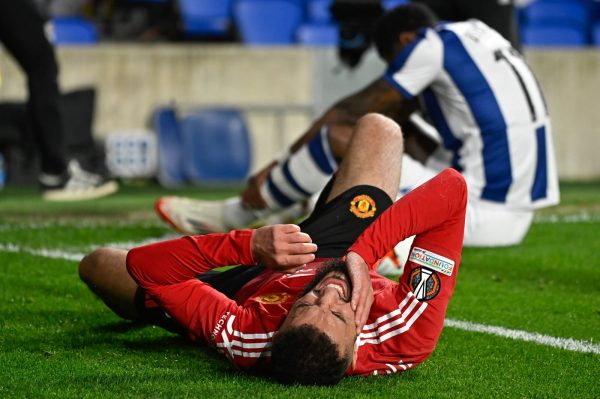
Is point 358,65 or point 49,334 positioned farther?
point 358,65

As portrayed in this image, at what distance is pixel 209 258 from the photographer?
126 inches

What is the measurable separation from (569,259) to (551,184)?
18.9 inches

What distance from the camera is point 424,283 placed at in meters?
3.15

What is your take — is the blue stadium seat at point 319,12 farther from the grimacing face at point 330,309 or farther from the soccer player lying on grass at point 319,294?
the grimacing face at point 330,309

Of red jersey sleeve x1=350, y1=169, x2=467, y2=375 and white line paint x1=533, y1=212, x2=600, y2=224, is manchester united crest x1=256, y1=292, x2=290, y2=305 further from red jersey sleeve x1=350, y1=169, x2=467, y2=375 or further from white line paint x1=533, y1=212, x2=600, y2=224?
white line paint x1=533, y1=212, x2=600, y2=224

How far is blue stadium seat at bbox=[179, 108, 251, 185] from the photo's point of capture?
11.9 metres

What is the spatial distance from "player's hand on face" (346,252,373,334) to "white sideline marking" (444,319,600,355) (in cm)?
92

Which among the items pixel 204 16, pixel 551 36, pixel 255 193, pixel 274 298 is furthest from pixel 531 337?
pixel 551 36

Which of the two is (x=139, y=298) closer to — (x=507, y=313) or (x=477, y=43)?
(x=507, y=313)

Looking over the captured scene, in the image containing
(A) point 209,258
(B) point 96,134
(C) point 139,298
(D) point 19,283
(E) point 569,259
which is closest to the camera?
(A) point 209,258

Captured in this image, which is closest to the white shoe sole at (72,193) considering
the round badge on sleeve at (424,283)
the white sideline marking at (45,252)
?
the white sideline marking at (45,252)

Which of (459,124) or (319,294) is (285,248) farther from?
(459,124)

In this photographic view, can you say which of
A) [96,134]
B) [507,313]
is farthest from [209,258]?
[96,134]

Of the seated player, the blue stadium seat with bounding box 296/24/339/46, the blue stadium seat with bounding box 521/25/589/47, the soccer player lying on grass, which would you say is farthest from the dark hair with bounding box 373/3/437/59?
the blue stadium seat with bounding box 521/25/589/47
